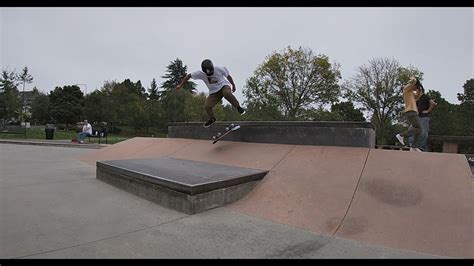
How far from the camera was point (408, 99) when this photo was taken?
6.35m

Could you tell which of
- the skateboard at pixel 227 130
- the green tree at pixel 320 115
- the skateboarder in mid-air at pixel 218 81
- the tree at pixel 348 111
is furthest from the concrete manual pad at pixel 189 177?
the tree at pixel 348 111

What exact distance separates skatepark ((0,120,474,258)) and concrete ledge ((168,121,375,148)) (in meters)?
0.03

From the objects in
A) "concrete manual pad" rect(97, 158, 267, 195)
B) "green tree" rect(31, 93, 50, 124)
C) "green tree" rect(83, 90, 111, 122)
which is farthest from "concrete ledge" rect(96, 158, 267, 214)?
"green tree" rect(31, 93, 50, 124)

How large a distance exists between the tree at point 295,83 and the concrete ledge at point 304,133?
22615 millimetres

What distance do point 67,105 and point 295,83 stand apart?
45330 millimetres

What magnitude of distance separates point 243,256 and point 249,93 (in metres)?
29.2

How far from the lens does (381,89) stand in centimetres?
2827

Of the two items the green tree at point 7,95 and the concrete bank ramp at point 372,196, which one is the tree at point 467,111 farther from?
the green tree at point 7,95

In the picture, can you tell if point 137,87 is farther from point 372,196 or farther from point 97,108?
point 372,196

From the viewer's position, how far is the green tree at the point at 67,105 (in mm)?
55469

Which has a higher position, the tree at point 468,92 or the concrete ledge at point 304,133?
the tree at point 468,92

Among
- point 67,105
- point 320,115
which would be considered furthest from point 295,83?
point 67,105

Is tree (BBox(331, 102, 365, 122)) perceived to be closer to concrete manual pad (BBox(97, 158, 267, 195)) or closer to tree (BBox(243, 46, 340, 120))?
tree (BBox(243, 46, 340, 120))

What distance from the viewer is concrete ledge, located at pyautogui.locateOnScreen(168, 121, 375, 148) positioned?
542 cm
